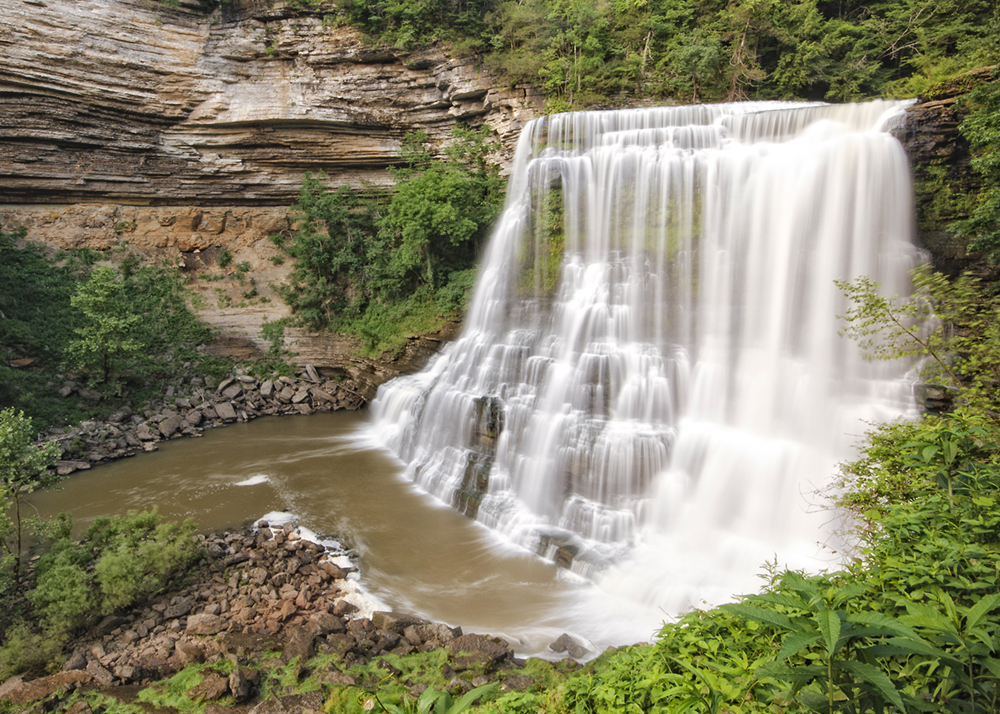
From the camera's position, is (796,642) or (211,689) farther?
(211,689)

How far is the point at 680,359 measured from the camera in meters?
11.7

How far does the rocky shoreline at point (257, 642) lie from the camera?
6434mm

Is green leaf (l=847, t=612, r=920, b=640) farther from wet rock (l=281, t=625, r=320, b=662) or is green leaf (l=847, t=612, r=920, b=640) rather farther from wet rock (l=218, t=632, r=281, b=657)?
wet rock (l=218, t=632, r=281, b=657)

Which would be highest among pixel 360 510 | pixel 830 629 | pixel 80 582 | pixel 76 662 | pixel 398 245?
pixel 398 245

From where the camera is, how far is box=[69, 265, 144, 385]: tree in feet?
53.5

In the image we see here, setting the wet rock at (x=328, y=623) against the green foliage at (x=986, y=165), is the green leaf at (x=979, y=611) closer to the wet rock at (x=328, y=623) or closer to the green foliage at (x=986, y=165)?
the wet rock at (x=328, y=623)

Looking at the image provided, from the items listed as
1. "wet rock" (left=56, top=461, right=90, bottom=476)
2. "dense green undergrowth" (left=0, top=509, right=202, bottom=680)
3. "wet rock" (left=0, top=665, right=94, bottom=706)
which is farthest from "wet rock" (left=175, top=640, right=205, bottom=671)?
"wet rock" (left=56, top=461, right=90, bottom=476)

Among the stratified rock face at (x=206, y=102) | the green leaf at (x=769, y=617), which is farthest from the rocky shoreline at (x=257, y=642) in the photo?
the stratified rock face at (x=206, y=102)

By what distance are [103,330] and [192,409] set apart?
3652 millimetres

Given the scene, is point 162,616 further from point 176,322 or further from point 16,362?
point 176,322

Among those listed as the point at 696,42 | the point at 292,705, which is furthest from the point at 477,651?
the point at 696,42

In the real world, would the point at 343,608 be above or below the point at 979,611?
below

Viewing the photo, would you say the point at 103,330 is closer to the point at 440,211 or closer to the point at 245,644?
the point at 440,211

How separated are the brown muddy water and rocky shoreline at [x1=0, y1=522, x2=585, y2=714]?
0.85 meters
